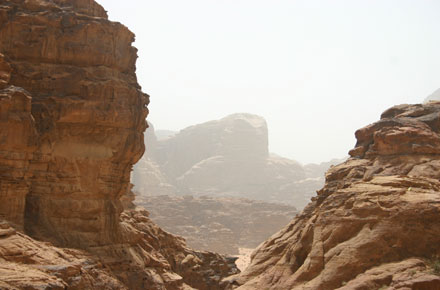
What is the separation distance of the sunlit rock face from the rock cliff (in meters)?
0.04

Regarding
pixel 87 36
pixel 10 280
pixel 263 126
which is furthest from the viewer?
pixel 263 126

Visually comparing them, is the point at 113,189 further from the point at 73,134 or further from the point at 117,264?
the point at 117,264

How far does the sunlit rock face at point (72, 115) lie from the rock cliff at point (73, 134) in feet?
0.14

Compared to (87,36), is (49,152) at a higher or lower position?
lower

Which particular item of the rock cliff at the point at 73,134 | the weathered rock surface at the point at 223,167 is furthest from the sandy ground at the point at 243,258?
the weathered rock surface at the point at 223,167

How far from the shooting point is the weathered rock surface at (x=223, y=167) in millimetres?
102662

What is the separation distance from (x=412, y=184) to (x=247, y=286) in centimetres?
745

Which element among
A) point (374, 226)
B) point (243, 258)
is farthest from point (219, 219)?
point (374, 226)

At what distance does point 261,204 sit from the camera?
72500 mm

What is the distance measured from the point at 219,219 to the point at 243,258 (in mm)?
13507

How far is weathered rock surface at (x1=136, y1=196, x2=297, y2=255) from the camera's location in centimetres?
6200

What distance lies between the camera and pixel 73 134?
72.3 ft

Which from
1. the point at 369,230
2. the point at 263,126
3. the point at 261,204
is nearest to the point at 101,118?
the point at 369,230

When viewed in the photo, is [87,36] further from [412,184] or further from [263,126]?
[263,126]
